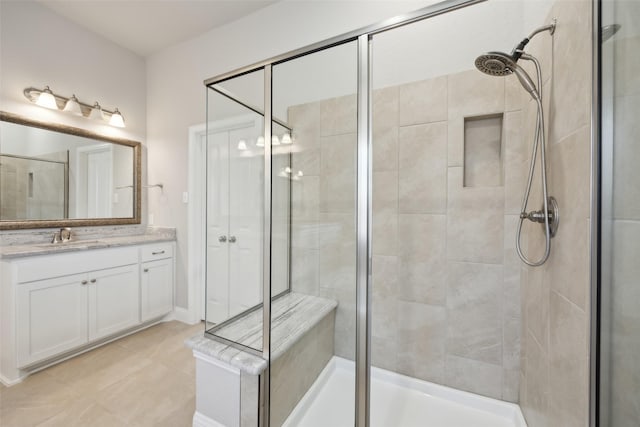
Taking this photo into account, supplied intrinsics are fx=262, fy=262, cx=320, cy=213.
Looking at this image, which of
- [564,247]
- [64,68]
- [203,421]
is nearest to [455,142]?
[564,247]

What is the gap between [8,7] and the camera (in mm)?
2098

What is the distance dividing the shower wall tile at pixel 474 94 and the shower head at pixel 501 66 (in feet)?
1.06

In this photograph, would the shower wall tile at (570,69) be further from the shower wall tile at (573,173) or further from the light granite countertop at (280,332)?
the light granite countertop at (280,332)

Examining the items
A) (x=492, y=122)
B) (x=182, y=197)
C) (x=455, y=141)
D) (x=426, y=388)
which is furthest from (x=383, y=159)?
(x=182, y=197)

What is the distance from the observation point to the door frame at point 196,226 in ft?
8.89

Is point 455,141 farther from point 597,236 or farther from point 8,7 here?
point 8,7

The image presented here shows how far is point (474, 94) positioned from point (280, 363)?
175cm

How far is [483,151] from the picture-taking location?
1525mm

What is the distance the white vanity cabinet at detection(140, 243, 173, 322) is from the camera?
8.41 feet

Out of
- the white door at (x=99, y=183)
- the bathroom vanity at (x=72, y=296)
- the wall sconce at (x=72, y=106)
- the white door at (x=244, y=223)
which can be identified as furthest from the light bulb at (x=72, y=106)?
the white door at (x=244, y=223)

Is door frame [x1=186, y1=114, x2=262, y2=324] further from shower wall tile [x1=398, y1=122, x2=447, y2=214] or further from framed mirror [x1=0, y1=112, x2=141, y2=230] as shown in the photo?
shower wall tile [x1=398, y1=122, x2=447, y2=214]

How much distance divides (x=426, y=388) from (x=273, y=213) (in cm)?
143

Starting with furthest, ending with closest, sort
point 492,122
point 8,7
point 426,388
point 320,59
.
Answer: point 8,7 < point 426,388 < point 492,122 < point 320,59

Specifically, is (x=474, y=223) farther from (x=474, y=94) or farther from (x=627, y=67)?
(x=627, y=67)
